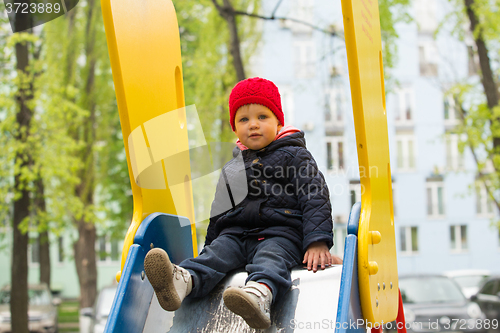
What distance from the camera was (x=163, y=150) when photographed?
255cm

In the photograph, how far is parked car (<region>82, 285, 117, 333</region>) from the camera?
8.26 m

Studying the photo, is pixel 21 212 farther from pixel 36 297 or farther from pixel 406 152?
pixel 406 152

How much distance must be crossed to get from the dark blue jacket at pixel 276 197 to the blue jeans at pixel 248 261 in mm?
56

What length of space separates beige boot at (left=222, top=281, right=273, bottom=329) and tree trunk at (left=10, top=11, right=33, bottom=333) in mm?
6783

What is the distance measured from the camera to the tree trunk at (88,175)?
1168cm

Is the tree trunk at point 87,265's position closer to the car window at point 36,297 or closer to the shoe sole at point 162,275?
the car window at point 36,297

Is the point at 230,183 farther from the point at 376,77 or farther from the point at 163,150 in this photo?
the point at 376,77

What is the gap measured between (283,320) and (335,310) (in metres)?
0.21

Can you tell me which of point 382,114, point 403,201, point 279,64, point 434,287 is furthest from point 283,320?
point 403,201

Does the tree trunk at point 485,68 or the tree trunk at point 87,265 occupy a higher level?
the tree trunk at point 485,68

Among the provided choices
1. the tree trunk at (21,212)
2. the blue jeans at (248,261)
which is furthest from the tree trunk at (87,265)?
the blue jeans at (248,261)

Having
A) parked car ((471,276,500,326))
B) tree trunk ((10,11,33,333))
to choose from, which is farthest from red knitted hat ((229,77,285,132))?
parked car ((471,276,500,326))

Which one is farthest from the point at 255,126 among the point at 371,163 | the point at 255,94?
the point at 371,163

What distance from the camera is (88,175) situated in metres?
11.8
